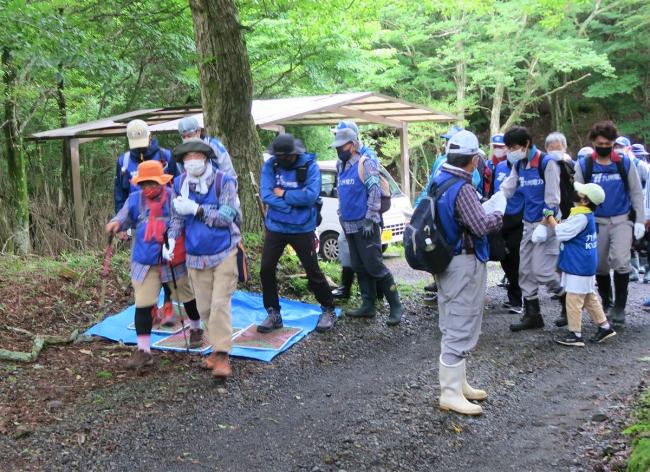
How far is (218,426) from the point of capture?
155 inches

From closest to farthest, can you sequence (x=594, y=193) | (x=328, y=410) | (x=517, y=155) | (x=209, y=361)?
(x=328, y=410) → (x=209, y=361) → (x=594, y=193) → (x=517, y=155)

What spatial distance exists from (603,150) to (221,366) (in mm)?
4250

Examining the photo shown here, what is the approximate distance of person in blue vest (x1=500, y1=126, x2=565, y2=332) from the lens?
5.80 m

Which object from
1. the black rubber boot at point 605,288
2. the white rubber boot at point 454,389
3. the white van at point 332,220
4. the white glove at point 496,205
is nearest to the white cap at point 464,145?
the white glove at point 496,205

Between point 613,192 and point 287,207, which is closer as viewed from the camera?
point 287,207

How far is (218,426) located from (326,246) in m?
8.39

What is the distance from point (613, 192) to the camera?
605 centimetres

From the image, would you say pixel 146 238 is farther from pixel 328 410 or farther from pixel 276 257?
pixel 328 410

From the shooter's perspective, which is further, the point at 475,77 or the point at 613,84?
the point at 613,84

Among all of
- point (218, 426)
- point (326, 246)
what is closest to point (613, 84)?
point (326, 246)

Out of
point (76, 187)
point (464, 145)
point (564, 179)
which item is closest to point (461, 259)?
point (464, 145)

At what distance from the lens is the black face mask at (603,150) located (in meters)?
5.98

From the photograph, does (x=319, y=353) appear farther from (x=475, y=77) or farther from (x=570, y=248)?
(x=475, y=77)

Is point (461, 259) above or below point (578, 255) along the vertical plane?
above
